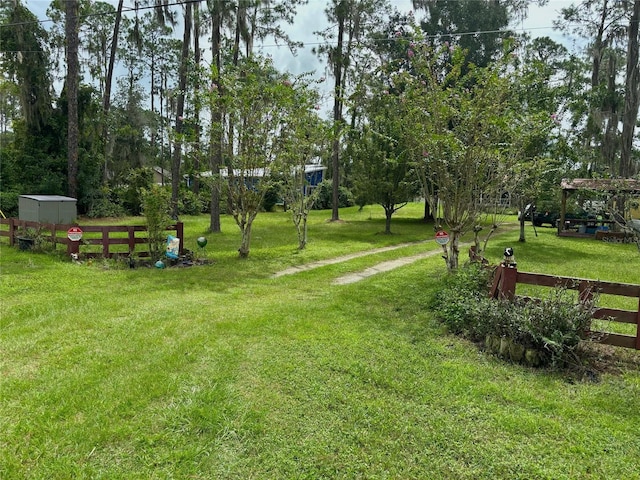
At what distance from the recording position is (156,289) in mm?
6688

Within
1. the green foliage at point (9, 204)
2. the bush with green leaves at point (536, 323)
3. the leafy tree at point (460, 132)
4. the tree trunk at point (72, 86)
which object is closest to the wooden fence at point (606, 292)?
the bush with green leaves at point (536, 323)

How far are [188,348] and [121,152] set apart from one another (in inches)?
977

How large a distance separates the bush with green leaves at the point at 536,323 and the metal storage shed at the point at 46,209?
13.1 m

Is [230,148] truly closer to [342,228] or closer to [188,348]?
[188,348]

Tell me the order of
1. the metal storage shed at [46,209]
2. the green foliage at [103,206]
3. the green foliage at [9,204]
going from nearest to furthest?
the metal storage shed at [46,209] → the green foliage at [9,204] → the green foliage at [103,206]

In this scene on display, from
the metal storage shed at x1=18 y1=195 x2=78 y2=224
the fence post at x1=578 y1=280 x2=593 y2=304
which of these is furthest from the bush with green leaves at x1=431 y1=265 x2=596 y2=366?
the metal storage shed at x1=18 y1=195 x2=78 y2=224

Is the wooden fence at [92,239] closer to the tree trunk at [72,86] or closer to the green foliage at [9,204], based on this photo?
the tree trunk at [72,86]

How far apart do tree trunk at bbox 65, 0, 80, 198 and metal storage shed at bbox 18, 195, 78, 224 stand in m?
3.20

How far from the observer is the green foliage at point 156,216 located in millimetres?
8500

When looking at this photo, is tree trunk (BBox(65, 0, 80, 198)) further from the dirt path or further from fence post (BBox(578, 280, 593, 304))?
fence post (BBox(578, 280, 593, 304))

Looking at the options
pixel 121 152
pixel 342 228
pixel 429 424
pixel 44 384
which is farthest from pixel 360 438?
pixel 121 152

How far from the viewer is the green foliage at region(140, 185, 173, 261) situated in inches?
Answer: 335


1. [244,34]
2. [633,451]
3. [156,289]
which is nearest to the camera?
[633,451]

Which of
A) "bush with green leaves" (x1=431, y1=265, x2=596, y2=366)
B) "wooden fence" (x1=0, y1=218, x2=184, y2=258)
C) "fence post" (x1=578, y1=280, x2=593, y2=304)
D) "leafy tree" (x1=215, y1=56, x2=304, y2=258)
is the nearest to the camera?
"bush with green leaves" (x1=431, y1=265, x2=596, y2=366)
